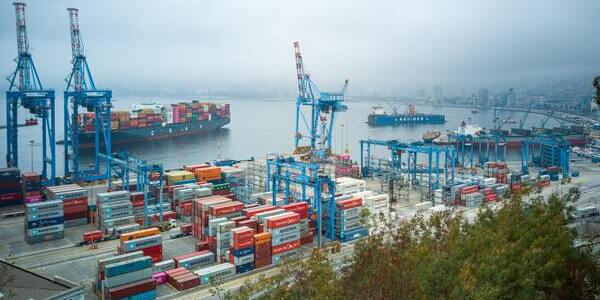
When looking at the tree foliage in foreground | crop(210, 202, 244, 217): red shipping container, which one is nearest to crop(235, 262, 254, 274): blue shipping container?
crop(210, 202, 244, 217): red shipping container

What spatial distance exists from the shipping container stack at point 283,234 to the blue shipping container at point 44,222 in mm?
7061

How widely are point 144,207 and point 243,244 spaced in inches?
241

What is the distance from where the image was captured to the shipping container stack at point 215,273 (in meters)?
12.4

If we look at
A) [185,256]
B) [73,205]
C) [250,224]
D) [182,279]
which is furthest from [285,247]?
[73,205]

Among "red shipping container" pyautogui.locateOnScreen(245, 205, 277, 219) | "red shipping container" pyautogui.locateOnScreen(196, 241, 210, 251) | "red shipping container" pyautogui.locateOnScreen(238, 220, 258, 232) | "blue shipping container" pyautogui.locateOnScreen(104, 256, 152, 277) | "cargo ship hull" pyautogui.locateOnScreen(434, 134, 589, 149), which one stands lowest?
"red shipping container" pyautogui.locateOnScreen(196, 241, 210, 251)

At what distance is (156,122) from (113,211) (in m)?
30.5

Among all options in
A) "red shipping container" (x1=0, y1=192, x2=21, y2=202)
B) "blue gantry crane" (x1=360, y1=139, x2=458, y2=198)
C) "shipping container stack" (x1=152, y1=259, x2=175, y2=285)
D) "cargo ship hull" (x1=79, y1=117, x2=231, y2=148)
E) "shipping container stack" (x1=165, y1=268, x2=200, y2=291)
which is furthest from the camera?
"cargo ship hull" (x1=79, y1=117, x2=231, y2=148)

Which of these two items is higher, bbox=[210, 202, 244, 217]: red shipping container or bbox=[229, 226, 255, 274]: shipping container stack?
bbox=[210, 202, 244, 217]: red shipping container

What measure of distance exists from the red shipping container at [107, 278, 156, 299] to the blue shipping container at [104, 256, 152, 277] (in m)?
0.32

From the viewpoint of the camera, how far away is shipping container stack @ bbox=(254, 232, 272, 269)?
1335 cm

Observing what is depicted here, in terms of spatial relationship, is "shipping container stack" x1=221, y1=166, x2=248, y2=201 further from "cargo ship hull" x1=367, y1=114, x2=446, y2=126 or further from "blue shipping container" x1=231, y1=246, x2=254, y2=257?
"cargo ship hull" x1=367, y1=114, x2=446, y2=126

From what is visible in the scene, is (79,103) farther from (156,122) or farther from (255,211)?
(156,122)

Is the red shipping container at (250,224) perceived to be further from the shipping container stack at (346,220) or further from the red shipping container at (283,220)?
the shipping container stack at (346,220)

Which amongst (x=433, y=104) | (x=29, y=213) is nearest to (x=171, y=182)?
(x=29, y=213)
